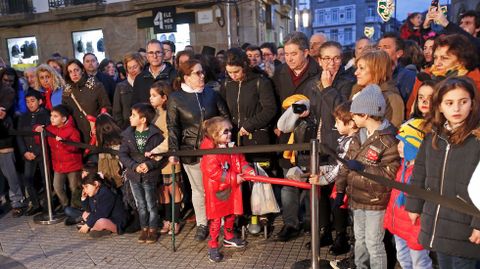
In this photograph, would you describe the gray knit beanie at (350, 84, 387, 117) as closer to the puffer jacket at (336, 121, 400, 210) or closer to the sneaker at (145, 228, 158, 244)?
the puffer jacket at (336, 121, 400, 210)

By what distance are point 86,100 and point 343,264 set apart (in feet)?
12.7

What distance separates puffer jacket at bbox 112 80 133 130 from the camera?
5.40 meters

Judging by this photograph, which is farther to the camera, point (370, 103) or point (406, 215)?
point (370, 103)

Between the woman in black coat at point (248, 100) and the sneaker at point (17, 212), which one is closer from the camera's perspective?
the woman in black coat at point (248, 100)

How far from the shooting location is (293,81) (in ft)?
14.9

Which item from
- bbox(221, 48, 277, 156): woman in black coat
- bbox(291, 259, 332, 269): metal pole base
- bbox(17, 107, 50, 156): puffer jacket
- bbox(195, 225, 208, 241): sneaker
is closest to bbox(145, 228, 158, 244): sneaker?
bbox(195, 225, 208, 241): sneaker

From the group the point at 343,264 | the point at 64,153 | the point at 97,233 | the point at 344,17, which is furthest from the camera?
the point at 344,17

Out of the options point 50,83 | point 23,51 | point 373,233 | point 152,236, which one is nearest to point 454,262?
point 373,233

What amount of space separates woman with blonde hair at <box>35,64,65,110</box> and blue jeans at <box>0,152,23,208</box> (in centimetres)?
89

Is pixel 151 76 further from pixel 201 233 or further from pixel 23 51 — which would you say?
pixel 23 51

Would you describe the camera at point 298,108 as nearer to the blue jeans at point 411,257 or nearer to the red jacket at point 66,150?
the blue jeans at point 411,257

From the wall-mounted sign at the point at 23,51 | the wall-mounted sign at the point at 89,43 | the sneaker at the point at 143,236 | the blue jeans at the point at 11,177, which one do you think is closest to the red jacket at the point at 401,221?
the sneaker at the point at 143,236

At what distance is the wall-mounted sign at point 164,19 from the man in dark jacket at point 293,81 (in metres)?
12.8

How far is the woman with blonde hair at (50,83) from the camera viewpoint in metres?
5.91
